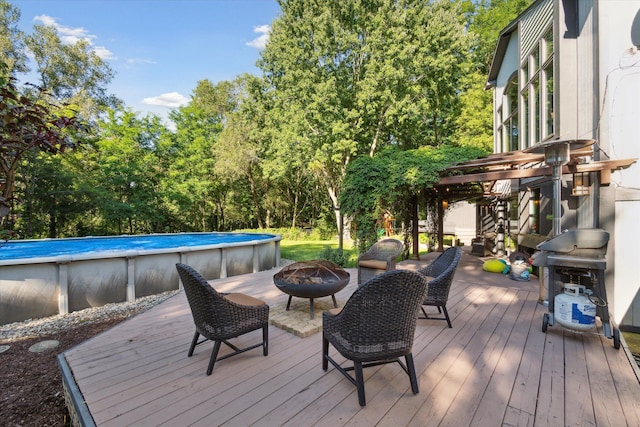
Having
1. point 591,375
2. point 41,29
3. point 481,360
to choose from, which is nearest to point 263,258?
point 481,360

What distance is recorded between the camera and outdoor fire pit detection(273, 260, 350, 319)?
11.8ft

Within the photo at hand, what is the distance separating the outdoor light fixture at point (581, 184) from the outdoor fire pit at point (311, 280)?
430 cm

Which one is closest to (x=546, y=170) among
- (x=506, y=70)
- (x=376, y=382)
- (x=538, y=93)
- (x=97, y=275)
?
(x=538, y=93)

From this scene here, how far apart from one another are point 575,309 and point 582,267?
0.46 meters

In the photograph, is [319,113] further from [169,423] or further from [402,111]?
[169,423]

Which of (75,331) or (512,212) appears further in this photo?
(512,212)

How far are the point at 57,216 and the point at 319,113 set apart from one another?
13.9 metres

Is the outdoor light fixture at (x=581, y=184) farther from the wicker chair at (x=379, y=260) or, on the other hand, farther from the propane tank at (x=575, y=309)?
the wicker chair at (x=379, y=260)

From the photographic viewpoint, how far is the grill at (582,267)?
317 cm

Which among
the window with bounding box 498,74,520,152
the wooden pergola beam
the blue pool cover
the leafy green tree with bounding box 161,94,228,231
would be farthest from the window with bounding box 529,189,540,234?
the leafy green tree with bounding box 161,94,228,231

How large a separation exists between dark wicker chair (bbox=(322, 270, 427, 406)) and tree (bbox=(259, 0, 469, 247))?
39.1ft

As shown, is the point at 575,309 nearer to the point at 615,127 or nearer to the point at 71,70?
the point at 615,127

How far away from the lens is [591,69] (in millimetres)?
5102

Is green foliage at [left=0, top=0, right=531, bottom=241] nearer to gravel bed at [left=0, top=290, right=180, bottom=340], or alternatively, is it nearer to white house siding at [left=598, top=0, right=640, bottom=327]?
white house siding at [left=598, top=0, right=640, bottom=327]
